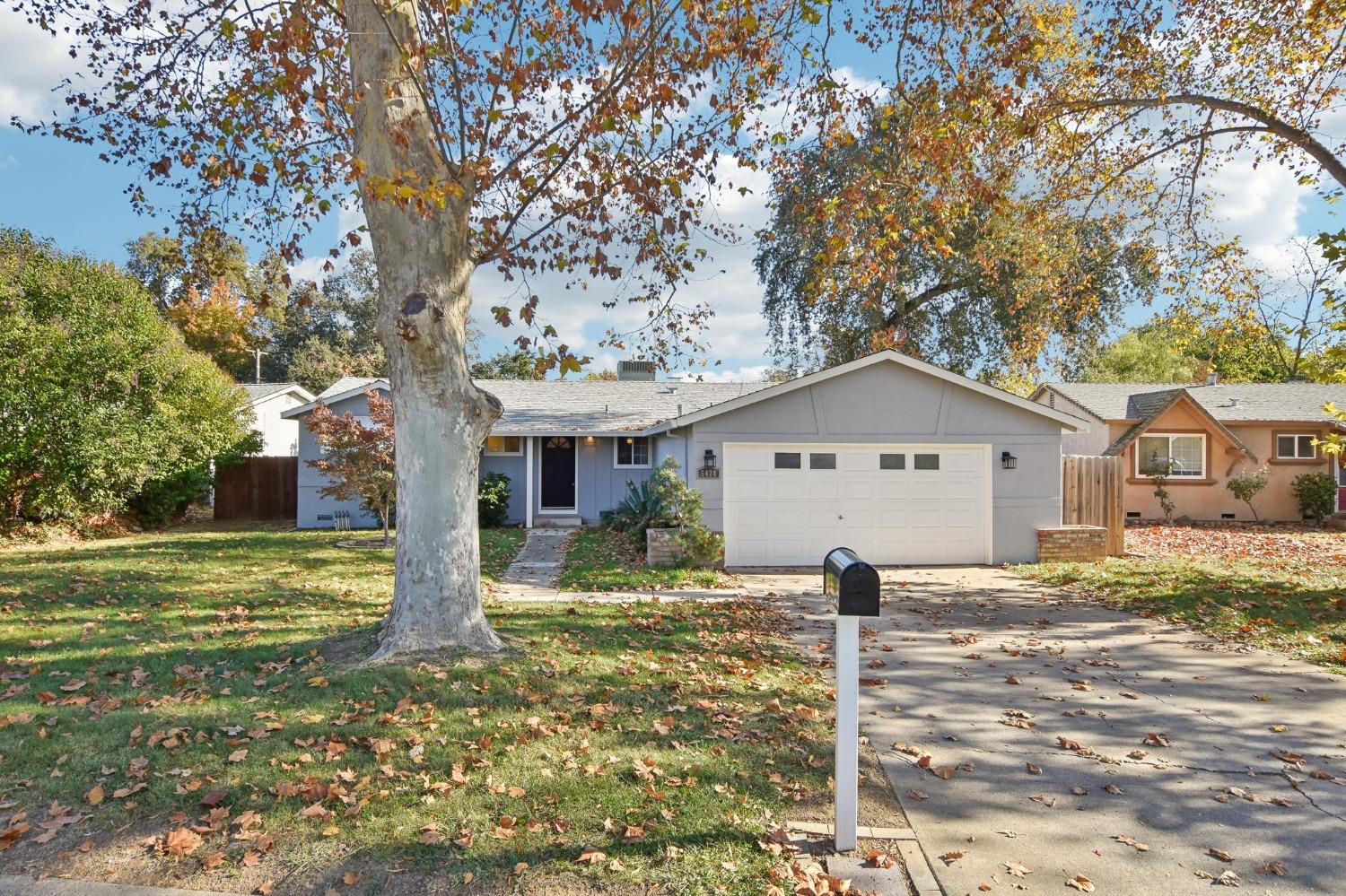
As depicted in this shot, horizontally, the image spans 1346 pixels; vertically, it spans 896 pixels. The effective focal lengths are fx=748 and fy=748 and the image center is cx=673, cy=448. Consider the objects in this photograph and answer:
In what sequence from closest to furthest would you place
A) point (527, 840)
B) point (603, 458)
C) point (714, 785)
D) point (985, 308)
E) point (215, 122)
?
point (527, 840)
point (714, 785)
point (215, 122)
point (603, 458)
point (985, 308)

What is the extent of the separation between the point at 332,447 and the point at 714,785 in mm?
12331

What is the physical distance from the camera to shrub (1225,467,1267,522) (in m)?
20.8

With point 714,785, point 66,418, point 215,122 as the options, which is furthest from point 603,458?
point 714,785

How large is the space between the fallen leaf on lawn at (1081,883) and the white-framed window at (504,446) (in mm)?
17065

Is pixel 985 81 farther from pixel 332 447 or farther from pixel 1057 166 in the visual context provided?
pixel 332 447

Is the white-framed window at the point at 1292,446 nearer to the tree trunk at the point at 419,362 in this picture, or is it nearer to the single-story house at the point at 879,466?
the single-story house at the point at 879,466

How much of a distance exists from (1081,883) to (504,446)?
56.9 ft

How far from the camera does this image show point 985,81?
8.10 meters

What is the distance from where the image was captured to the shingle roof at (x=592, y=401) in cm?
1900

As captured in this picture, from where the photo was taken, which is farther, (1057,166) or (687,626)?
(1057,166)

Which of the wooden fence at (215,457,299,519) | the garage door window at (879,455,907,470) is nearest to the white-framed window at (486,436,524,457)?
the wooden fence at (215,457,299,519)

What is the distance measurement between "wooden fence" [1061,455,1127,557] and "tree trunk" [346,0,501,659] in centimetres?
1271

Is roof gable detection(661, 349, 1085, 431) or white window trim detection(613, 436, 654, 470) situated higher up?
roof gable detection(661, 349, 1085, 431)

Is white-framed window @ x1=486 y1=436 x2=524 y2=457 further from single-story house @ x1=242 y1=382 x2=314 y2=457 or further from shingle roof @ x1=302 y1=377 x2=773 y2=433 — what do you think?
single-story house @ x1=242 y1=382 x2=314 y2=457
